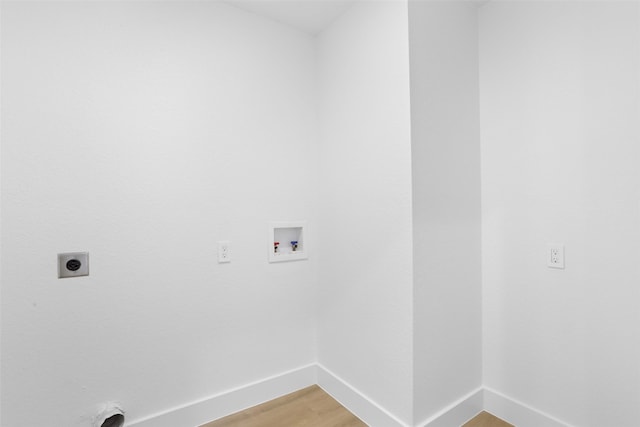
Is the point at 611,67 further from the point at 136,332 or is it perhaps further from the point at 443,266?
the point at 136,332

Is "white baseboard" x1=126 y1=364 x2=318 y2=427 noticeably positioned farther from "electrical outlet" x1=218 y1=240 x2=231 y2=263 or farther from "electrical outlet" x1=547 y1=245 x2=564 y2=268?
"electrical outlet" x1=547 y1=245 x2=564 y2=268

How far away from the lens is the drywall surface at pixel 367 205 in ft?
4.80

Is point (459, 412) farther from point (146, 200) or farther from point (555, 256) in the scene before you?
point (146, 200)

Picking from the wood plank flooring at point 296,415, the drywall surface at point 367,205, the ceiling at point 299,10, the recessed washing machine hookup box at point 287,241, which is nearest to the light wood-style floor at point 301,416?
Answer: the wood plank flooring at point 296,415

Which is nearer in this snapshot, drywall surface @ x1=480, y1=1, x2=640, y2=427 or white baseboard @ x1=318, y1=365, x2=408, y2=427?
drywall surface @ x1=480, y1=1, x2=640, y2=427

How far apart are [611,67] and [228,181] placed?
194 centimetres

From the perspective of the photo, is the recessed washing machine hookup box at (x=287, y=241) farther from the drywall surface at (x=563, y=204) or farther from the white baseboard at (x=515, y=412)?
the white baseboard at (x=515, y=412)

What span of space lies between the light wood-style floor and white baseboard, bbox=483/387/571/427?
0.04 meters

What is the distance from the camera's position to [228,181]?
1.74 meters

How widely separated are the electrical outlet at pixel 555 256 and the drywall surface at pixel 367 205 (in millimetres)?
733

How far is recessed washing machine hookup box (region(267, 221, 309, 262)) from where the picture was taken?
74.0 inches

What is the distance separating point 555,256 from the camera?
147 cm

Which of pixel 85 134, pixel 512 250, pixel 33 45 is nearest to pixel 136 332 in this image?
pixel 85 134

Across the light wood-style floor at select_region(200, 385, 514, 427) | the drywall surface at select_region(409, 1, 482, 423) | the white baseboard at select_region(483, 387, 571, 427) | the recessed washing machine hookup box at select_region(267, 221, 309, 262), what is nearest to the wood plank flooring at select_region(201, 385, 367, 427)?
the light wood-style floor at select_region(200, 385, 514, 427)
